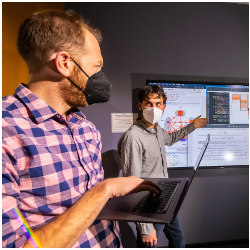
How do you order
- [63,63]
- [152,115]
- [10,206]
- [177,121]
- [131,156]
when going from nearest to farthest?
[10,206], [63,63], [131,156], [152,115], [177,121]

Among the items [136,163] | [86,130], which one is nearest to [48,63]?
[86,130]

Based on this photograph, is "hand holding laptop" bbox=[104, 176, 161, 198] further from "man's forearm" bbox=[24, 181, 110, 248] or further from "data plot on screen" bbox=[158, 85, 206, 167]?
"data plot on screen" bbox=[158, 85, 206, 167]

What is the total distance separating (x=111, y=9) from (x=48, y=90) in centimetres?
194

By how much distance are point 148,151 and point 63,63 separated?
1.25m

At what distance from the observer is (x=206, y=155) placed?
2619 mm

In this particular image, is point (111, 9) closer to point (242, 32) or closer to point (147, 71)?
point (147, 71)

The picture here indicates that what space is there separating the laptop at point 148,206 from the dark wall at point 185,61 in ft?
4.30

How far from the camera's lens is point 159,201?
1.04 metres

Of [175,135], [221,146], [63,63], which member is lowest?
[221,146]

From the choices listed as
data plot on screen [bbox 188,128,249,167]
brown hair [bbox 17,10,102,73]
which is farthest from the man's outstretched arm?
data plot on screen [bbox 188,128,249,167]

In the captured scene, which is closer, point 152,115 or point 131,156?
point 131,156

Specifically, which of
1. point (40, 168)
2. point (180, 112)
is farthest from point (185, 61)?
point (40, 168)

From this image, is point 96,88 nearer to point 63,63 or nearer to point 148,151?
point 63,63

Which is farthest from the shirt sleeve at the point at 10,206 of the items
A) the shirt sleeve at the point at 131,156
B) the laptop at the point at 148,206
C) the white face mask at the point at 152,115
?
the white face mask at the point at 152,115
